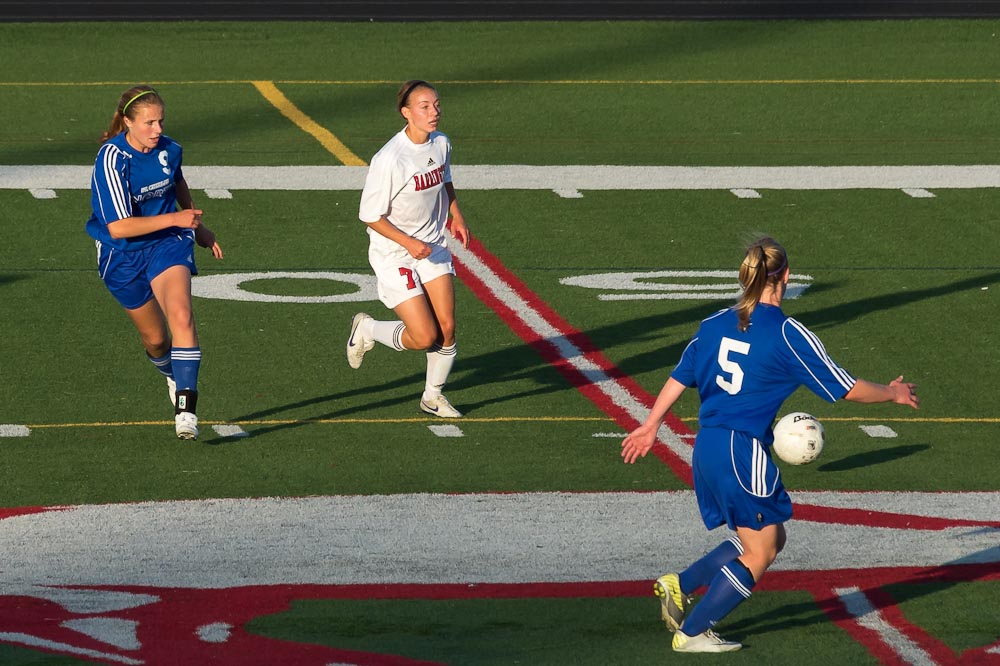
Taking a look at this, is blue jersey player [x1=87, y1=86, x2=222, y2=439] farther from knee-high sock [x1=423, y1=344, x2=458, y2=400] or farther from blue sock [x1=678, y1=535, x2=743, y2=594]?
blue sock [x1=678, y1=535, x2=743, y2=594]

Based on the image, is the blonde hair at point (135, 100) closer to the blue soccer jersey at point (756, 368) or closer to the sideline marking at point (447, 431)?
the sideline marking at point (447, 431)

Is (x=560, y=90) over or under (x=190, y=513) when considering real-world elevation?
over

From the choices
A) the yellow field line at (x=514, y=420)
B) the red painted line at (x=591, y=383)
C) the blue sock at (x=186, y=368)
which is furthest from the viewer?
the yellow field line at (x=514, y=420)

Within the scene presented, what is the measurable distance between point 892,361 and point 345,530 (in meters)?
4.59

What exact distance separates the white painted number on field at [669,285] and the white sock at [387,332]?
2.84m

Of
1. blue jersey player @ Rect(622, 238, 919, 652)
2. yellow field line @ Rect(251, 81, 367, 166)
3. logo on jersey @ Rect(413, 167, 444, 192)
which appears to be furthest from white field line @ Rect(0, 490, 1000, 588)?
yellow field line @ Rect(251, 81, 367, 166)

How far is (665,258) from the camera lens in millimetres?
14258

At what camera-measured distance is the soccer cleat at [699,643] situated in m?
6.55

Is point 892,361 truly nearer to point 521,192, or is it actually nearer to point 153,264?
point 153,264

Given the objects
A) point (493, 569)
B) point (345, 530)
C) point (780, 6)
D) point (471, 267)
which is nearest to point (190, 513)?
point (345, 530)

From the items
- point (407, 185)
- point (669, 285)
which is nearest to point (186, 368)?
point (407, 185)

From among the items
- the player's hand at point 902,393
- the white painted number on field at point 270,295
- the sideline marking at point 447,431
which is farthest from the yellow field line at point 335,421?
the player's hand at point 902,393

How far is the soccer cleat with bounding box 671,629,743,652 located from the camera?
6547 millimetres

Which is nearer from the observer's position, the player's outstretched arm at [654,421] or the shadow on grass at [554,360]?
the player's outstretched arm at [654,421]
